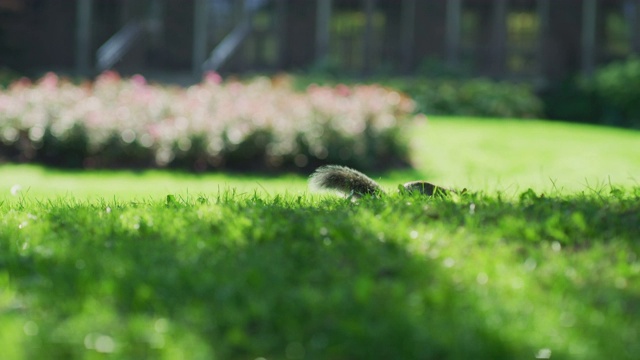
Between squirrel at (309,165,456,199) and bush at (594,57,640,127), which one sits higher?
bush at (594,57,640,127)

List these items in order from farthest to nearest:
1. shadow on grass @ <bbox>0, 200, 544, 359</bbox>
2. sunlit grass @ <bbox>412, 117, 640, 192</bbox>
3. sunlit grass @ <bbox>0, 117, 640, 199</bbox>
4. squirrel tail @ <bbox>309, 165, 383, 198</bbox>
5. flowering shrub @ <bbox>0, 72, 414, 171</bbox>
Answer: flowering shrub @ <bbox>0, 72, 414, 171</bbox>
sunlit grass @ <bbox>412, 117, 640, 192</bbox>
sunlit grass @ <bbox>0, 117, 640, 199</bbox>
squirrel tail @ <bbox>309, 165, 383, 198</bbox>
shadow on grass @ <bbox>0, 200, 544, 359</bbox>

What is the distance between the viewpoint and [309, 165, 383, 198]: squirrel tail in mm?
6355

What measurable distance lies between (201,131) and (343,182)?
17.9ft

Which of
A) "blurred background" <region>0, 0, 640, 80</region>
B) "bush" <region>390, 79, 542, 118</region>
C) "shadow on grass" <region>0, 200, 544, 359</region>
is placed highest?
"blurred background" <region>0, 0, 640, 80</region>

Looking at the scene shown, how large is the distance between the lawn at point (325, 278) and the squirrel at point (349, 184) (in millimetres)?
110

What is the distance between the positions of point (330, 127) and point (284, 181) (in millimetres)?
1166

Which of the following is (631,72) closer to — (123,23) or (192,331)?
(123,23)

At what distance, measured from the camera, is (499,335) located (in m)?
3.52

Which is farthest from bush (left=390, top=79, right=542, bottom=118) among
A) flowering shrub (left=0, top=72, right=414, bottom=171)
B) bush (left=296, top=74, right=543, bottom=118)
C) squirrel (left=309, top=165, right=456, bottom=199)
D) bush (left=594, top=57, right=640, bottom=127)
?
squirrel (left=309, top=165, right=456, bottom=199)

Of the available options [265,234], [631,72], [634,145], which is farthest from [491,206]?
[631,72]

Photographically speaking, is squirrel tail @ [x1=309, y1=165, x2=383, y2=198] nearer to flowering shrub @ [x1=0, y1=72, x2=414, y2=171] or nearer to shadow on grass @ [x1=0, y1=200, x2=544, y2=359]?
shadow on grass @ [x1=0, y1=200, x2=544, y2=359]

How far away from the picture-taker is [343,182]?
6445 mm

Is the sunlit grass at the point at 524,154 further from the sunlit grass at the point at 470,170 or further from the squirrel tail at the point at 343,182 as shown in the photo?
the squirrel tail at the point at 343,182

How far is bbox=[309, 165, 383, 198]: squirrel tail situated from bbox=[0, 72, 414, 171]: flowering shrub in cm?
504
